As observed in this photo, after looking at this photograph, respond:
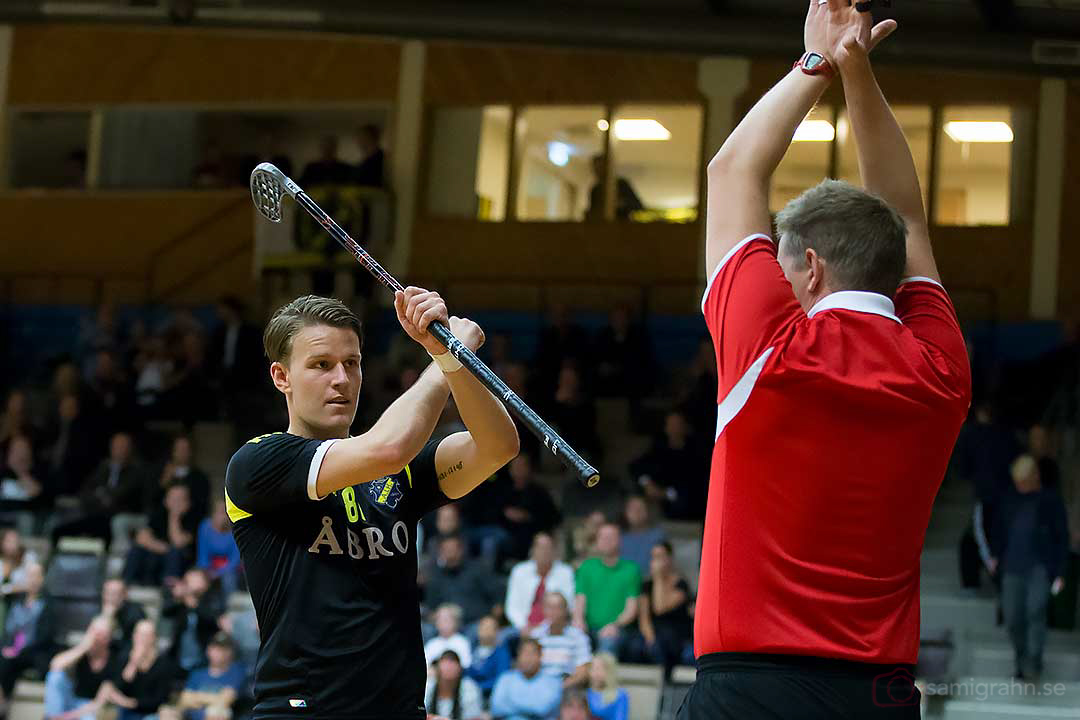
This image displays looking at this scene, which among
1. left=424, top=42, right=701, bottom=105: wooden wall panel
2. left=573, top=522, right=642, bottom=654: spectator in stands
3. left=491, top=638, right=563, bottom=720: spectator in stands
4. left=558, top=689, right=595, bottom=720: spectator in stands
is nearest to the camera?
left=558, top=689, right=595, bottom=720: spectator in stands

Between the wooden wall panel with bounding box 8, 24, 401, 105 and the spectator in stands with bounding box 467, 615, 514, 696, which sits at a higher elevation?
the wooden wall panel with bounding box 8, 24, 401, 105

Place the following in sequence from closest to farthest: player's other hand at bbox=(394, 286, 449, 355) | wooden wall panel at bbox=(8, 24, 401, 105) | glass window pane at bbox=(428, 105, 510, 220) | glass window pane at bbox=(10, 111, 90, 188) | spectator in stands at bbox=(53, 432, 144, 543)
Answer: player's other hand at bbox=(394, 286, 449, 355) → spectator in stands at bbox=(53, 432, 144, 543) → glass window pane at bbox=(428, 105, 510, 220) → wooden wall panel at bbox=(8, 24, 401, 105) → glass window pane at bbox=(10, 111, 90, 188)

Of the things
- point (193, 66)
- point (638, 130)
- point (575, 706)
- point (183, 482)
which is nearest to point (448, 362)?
point (575, 706)

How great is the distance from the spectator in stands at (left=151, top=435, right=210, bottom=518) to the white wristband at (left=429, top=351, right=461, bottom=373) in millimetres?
11208

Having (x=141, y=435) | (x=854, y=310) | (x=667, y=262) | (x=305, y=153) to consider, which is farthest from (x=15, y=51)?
(x=854, y=310)

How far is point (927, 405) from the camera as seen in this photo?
3.02 meters

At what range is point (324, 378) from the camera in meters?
4.15

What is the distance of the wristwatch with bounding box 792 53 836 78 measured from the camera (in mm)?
3193

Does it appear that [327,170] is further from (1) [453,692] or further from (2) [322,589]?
(2) [322,589]

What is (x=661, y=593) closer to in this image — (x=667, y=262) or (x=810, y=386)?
(x=667, y=262)

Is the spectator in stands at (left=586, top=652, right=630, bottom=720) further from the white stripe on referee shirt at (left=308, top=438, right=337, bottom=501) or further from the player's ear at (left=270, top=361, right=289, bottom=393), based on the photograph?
the white stripe on referee shirt at (left=308, top=438, right=337, bottom=501)

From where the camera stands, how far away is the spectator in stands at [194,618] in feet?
43.1

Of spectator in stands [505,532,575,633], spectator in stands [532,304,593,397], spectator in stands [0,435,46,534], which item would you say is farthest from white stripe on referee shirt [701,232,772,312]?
spectator in stands [0,435,46,534]

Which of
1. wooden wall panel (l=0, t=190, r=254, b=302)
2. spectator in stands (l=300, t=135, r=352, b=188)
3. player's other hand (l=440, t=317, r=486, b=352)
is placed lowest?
player's other hand (l=440, t=317, r=486, b=352)
